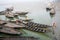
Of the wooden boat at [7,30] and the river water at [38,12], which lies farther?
the river water at [38,12]

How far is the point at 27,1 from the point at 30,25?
43.6 inches

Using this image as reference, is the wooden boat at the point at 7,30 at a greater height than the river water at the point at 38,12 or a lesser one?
lesser

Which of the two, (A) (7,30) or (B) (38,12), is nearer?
(A) (7,30)

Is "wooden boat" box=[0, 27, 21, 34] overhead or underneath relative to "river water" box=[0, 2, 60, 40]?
underneath

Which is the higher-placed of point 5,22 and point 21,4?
point 21,4

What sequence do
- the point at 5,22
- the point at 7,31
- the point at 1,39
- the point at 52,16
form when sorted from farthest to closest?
the point at 52,16, the point at 5,22, the point at 7,31, the point at 1,39

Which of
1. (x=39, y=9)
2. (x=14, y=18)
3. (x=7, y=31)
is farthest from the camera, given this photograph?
(x=39, y=9)

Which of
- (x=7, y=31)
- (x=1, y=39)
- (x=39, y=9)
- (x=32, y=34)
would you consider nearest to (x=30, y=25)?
(x=32, y=34)

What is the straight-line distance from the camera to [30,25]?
2715 millimetres

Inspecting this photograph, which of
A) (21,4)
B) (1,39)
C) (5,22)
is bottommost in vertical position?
(1,39)

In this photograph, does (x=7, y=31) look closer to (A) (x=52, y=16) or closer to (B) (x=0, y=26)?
(B) (x=0, y=26)

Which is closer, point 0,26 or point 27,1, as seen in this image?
point 0,26

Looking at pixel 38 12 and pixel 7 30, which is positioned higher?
pixel 38 12

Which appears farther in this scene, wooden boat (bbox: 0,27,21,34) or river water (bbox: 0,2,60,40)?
river water (bbox: 0,2,60,40)
